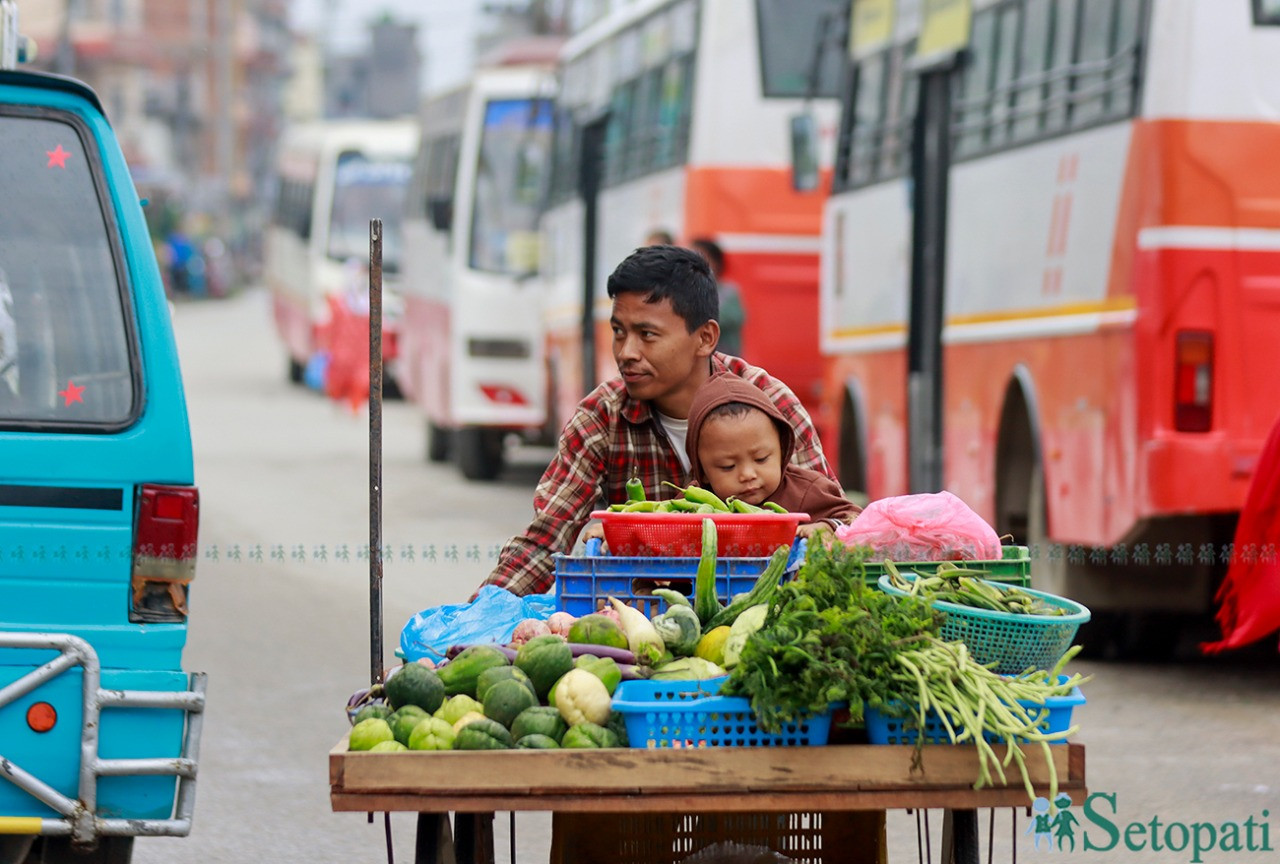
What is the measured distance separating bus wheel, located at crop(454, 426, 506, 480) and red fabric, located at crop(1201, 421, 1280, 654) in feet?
40.0

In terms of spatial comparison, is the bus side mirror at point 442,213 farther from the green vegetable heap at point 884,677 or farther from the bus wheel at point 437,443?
the green vegetable heap at point 884,677

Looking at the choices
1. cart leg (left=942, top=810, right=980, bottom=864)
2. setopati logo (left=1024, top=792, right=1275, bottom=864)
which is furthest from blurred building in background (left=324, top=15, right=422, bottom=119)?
cart leg (left=942, top=810, right=980, bottom=864)

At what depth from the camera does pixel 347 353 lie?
1090 inches

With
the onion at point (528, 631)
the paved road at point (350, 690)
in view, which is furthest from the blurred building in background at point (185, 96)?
the onion at point (528, 631)

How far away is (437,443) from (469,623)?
17.7 metres

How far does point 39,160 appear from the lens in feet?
16.1

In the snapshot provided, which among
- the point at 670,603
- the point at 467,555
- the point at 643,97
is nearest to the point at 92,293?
the point at 670,603

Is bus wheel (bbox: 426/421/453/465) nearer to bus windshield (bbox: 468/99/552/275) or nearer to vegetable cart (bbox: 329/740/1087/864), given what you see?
bus windshield (bbox: 468/99/552/275)

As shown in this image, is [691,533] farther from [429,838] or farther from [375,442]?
[429,838]

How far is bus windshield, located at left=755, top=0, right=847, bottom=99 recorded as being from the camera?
14406mm

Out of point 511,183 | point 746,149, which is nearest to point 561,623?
point 746,149

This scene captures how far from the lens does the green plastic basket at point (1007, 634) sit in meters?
3.68

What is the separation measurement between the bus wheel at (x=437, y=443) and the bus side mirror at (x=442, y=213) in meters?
2.62

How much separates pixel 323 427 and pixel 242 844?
1906cm
